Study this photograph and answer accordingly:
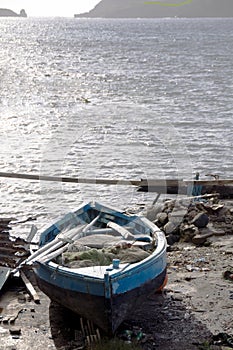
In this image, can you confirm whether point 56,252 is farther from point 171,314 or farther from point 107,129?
point 107,129

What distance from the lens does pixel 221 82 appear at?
188 feet

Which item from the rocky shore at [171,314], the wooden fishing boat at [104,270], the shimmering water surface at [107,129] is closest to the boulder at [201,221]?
the rocky shore at [171,314]

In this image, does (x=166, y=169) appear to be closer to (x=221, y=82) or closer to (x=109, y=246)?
(x=109, y=246)

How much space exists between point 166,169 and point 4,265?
13.4 meters

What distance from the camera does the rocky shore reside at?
1220cm

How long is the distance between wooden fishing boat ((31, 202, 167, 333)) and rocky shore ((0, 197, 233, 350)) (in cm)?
59

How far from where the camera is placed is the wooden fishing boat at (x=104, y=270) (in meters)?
11.9

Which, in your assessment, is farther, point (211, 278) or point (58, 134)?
point (58, 134)

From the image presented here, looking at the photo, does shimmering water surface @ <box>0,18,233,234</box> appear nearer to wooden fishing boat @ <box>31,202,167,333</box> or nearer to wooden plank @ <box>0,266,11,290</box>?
wooden plank @ <box>0,266,11,290</box>

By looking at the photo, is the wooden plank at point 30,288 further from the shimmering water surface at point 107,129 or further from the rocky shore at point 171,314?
the shimmering water surface at point 107,129

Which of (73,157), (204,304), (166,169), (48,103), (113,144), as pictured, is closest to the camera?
(204,304)

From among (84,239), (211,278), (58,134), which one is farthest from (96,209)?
(58,134)

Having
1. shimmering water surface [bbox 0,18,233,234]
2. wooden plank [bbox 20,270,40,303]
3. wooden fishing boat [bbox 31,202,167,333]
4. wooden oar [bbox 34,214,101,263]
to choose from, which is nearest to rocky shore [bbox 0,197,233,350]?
wooden plank [bbox 20,270,40,303]

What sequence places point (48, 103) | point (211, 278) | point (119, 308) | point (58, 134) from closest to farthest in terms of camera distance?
1. point (119, 308)
2. point (211, 278)
3. point (58, 134)
4. point (48, 103)
